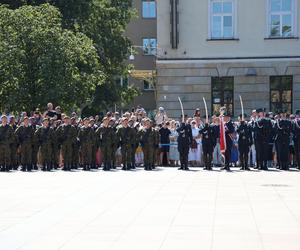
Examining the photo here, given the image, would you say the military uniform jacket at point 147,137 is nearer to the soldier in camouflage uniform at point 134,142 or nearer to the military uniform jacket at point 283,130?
the soldier in camouflage uniform at point 134,142

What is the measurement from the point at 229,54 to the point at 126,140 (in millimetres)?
10842

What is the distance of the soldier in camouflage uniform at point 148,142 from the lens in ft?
79.3

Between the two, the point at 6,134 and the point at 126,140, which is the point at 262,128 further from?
the point at 6,134

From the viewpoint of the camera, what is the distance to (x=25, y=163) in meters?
23.9

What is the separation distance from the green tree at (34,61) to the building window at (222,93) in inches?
293

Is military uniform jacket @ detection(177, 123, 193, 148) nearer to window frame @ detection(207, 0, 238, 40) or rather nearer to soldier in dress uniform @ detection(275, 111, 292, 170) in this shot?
soldier in dress uniform @ detection(275, 111, 292, 170)

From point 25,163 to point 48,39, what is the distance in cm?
687

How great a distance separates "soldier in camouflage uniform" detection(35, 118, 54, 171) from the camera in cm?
2413

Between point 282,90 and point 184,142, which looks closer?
point 184,142

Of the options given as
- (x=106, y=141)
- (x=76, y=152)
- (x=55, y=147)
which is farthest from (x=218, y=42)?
(x=55, y=147)

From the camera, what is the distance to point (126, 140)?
24453 mm

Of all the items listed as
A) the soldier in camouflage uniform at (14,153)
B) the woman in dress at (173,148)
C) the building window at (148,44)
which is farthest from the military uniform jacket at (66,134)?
the building window at (148,44)

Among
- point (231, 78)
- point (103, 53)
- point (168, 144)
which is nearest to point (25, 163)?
point (168, 144)
